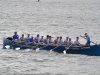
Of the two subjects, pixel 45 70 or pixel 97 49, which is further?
pixel 97 49

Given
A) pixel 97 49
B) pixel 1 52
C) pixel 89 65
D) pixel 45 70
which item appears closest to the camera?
pixel 45 70

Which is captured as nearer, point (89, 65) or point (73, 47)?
point (89, 65)

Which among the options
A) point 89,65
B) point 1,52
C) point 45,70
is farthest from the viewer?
point 1,52

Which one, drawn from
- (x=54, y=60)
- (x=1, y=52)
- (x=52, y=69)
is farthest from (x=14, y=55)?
(x=52, y=69)

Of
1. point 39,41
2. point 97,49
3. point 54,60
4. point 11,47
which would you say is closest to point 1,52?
point 11,47

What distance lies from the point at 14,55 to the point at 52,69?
753 cm

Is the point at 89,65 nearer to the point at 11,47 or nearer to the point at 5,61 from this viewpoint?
the point at 5,61

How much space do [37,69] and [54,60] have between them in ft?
14.1

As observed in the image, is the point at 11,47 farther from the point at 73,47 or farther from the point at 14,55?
the point at 73,47

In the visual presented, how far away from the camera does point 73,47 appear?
129 feet

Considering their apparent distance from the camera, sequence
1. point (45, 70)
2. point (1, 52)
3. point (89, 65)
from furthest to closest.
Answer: point (1, 52) → point (89, 65) → point (45, 70)

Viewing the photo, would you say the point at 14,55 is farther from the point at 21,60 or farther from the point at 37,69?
the point at 37,69

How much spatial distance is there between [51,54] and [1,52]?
6.13 meters

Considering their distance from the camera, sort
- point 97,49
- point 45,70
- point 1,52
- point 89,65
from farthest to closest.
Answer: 1. point 1,52
2. point 97,49
3. point 89,65
4. point 45,70
